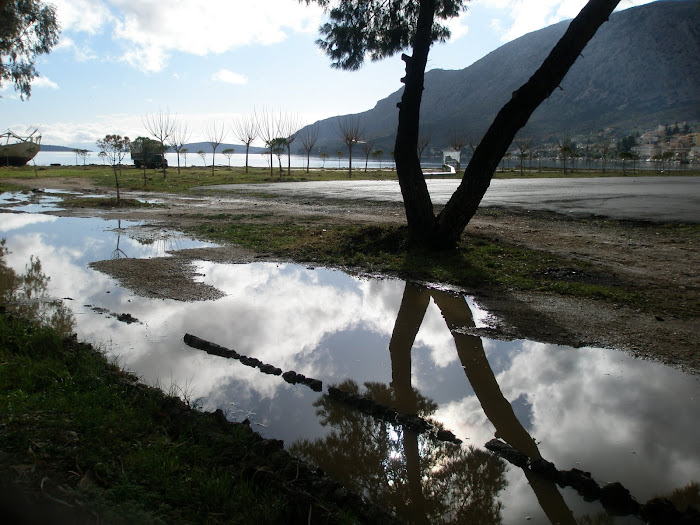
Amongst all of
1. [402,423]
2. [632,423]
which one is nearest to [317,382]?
[402,423]

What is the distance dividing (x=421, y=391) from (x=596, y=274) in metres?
4.66

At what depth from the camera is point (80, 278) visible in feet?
27.0

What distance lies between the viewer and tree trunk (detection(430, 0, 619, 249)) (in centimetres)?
751

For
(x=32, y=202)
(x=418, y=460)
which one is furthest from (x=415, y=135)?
(x=32, y=202)

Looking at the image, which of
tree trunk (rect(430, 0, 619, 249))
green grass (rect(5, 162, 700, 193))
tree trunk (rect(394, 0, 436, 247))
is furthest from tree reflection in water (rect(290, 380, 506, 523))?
green grass (rect(5, 162, 700, 193))

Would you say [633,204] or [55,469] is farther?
[633,204]

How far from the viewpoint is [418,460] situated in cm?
329

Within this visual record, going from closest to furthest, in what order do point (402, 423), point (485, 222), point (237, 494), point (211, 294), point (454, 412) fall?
1. point (237, 494)
2. point (402, 423)
3. point (454, 412)
4. point (211, 294)
5. point (485, 222)

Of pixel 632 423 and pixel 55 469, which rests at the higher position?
pixel 55 469

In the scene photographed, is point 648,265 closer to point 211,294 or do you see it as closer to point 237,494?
point 211,294

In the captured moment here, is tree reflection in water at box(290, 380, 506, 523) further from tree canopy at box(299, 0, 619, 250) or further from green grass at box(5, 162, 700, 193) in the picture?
green grass at box(5, 162, 700, 193)

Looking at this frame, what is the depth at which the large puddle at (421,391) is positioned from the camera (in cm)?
306

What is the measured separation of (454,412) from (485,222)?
33.6 ft

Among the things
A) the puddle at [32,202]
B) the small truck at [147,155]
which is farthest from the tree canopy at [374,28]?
the small truck at [147,155]
